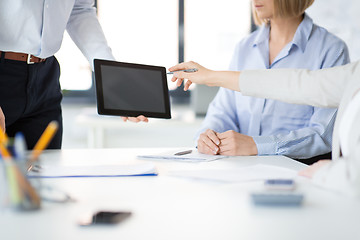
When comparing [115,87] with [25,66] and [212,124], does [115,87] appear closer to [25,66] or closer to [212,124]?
[25,66]

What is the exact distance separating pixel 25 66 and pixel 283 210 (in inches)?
42.9

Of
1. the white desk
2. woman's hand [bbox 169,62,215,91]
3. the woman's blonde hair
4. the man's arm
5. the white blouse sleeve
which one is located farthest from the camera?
the man's arm

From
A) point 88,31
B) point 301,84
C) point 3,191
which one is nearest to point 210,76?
point 301,84

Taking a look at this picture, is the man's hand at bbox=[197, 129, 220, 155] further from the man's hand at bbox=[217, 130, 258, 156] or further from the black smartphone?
the black smartphone

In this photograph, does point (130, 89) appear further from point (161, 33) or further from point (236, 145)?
point (161, 33)

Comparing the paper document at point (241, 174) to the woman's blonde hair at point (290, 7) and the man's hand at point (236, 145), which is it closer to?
the man's hand at point (236, 145)

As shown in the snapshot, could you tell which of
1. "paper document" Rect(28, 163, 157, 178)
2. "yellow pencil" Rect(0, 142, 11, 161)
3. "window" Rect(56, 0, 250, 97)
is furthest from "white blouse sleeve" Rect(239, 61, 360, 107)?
"window" Rect(56, 0, 250, 97)

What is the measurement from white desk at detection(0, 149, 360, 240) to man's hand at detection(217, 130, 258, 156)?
16.6 inches

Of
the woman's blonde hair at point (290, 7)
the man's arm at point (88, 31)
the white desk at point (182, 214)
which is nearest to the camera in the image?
the white desk at point (182, 214)

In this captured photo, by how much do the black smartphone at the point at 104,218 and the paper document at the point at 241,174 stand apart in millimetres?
319

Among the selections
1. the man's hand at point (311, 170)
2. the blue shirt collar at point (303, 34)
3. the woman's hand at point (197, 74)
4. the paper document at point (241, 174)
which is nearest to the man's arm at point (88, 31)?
the woman's hand at point (197, 74)

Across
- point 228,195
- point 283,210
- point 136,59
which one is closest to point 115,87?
point 228,195

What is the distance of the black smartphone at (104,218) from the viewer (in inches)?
28.7

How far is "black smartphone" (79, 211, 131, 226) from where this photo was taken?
728 mm
